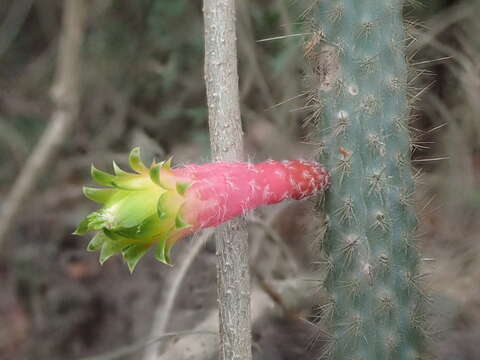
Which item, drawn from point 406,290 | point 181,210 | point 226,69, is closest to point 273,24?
point 226,69

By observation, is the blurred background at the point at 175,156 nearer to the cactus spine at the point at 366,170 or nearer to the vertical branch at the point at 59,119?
the vertical branch at the point at 59,119

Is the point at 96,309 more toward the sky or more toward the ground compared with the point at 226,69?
more toward the ground

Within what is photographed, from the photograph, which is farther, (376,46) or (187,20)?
(187,20)

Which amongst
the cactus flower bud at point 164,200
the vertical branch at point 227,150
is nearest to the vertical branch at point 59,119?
the vertical branch at point 227,150

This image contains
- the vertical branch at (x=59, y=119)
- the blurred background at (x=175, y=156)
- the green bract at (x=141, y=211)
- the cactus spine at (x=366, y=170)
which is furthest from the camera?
the vertical branch at (x=59, y=119)

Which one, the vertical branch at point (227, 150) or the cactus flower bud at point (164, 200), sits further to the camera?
the vertical branch at point (227, 150)

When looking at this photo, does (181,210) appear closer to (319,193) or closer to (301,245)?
(319,193)

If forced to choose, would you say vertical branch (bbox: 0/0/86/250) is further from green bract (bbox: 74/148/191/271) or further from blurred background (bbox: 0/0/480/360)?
green bract (bbox: 74/148/191/271)
